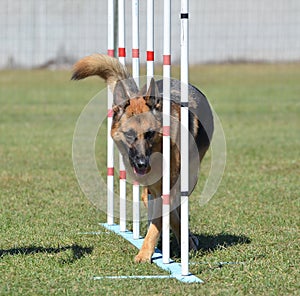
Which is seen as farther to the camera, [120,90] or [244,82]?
[244,82]

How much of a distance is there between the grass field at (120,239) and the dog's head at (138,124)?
0.86 meters

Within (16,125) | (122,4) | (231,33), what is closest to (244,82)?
(231,33)

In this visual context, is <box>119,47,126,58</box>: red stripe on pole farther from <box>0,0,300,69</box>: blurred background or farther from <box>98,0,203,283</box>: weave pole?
<box>0,0,300,69</box>: blurred background

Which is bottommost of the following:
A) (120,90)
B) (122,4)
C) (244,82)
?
(244,82)

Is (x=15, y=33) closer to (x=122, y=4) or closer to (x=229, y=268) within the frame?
(x=122, y=4)

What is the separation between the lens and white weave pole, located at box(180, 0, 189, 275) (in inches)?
227

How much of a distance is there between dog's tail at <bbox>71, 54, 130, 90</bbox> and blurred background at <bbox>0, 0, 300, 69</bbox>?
19936mm

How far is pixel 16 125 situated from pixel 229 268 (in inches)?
468

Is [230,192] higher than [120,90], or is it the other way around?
[120,90]

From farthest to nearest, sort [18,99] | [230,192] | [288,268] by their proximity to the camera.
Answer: [18,99]
[230,192]
[288,268]

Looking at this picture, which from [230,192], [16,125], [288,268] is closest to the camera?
[288,268]

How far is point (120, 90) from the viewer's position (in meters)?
6.48

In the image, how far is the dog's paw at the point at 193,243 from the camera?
22.9 ft

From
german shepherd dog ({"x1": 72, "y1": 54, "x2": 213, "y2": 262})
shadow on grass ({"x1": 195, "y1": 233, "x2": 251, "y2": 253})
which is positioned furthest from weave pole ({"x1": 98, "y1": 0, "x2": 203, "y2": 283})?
shadow on grass ({"x1": 195, "y1": 233, "x2": 251, "y2": 253})
